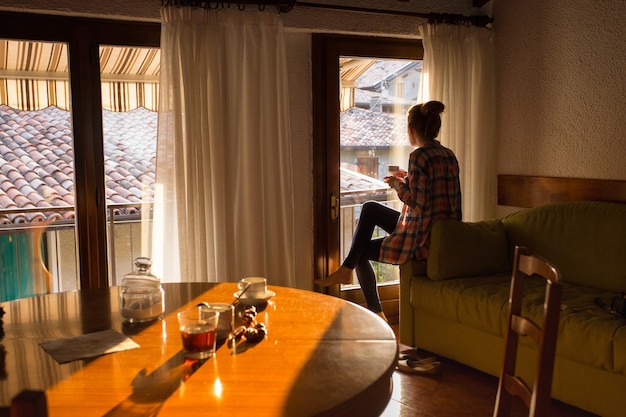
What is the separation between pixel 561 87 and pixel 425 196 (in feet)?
4.15

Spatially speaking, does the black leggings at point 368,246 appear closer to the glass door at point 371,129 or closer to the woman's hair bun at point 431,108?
the glass door at point 371,129

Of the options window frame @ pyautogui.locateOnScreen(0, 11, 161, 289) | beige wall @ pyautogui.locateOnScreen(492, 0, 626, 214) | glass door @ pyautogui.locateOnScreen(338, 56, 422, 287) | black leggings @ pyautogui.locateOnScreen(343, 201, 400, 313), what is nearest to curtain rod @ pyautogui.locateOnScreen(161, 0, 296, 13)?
window frame @ pyautogui.locateOnScreen(0, 11, 161, 289)

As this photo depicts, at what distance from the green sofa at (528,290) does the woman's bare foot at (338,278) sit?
392mm

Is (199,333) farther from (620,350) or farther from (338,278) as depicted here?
(338,278)

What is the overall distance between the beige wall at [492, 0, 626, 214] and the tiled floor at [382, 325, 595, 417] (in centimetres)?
147

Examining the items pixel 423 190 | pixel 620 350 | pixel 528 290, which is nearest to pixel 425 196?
pixel 423 190

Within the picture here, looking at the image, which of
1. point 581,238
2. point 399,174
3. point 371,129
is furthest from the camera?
point 371,129

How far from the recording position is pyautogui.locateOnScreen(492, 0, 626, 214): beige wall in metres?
3.67

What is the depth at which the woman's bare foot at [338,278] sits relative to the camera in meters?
3.96

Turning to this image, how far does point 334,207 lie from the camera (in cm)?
430

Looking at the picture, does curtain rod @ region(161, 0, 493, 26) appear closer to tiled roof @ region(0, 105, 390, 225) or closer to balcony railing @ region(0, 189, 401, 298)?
tiled roof @ region(0, 105, 390, 225)

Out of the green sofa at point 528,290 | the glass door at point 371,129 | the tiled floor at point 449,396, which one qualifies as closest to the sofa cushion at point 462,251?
the green sofa at point 528,290

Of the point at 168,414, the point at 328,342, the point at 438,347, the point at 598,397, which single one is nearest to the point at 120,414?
the point at 168,414

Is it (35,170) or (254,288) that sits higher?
(35,170)
